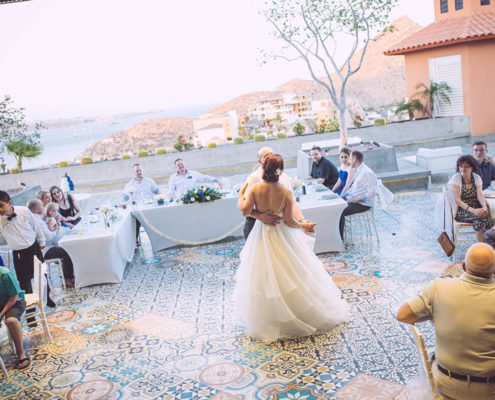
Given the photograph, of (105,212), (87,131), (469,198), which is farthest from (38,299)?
(87,131)

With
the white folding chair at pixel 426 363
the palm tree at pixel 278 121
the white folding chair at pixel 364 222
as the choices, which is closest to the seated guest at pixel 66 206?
the white folding chair at pixel 364 222

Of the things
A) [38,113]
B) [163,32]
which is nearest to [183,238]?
[163,32]

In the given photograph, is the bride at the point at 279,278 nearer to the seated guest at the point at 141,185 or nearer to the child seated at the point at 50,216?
the child seated at the point at 50,216

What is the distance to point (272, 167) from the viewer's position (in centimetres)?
442

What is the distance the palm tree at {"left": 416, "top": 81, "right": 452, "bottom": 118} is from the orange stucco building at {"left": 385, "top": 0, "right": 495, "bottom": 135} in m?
0.14

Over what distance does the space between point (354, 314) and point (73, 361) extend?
2.69 m

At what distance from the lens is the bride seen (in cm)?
451

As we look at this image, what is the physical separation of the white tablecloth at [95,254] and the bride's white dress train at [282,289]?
8.29ft

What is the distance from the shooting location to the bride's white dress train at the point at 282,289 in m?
4.52

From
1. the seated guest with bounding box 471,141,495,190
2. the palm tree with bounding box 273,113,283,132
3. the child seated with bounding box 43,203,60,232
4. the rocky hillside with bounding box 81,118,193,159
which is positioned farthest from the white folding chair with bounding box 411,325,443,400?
the rocky hillside with bounding box 81,118,193,159

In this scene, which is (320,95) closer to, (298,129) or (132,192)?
(298,129)

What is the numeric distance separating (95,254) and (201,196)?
72.7 inches

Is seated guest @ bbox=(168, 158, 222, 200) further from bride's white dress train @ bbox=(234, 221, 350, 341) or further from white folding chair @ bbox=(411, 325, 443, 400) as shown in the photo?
white folding chair @ bbox=(411, 325, 443, 400)

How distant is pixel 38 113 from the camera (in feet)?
191
